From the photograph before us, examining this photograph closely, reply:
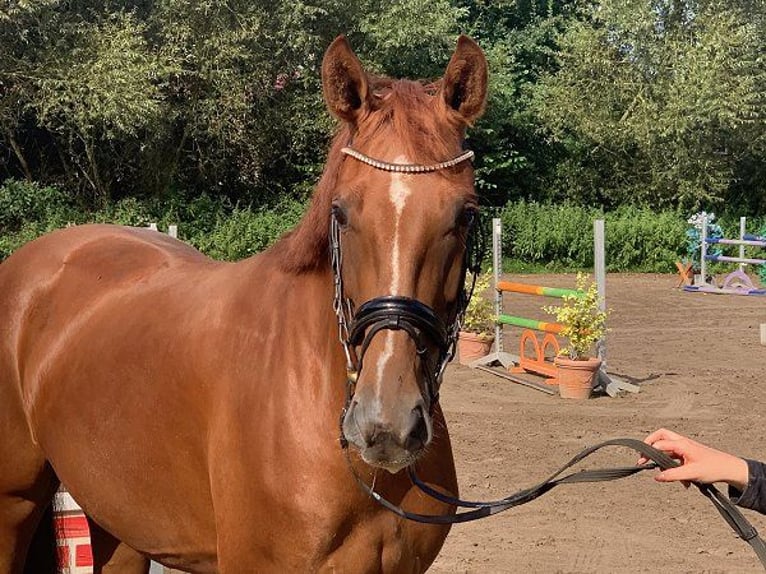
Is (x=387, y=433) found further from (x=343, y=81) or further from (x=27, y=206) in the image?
(x=27, y=206)

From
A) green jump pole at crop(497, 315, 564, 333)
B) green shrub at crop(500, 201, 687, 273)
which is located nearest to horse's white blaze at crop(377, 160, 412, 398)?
green jump pole at crop(497, 315, 564, 333)

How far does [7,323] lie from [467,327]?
25.0 ft

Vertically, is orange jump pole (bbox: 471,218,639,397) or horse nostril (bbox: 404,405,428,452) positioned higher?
horse nostril (bbox: 404,405,428,452)

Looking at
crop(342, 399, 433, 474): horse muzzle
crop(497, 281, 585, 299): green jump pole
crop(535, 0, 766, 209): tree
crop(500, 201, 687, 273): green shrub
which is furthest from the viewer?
crop(535, 0, 766, 209): tree

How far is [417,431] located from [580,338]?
6784 millimetres

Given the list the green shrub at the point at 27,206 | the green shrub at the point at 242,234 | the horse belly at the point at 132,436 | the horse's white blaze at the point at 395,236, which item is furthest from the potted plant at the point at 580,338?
the green shrub at the point at 27,206

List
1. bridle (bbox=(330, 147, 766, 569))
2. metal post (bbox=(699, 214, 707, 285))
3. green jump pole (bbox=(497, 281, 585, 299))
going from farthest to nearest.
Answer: metal post (bbox=(699, 214, 707, 285)) → green jump pole (bbox=(497, 281, 585, 299)) → bridle (bbox=(330, 147, 766, 569))

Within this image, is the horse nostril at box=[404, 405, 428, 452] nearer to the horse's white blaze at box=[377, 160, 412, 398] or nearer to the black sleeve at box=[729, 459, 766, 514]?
the horse's white blaze at box=[377, 160, 412, 398]

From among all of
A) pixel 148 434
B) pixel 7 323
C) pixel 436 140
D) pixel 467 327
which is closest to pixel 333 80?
pixel 436 140

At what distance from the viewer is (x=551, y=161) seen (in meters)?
27.3

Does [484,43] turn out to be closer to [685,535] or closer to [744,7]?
[744,7]

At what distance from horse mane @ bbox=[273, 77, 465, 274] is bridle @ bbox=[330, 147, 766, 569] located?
0.05 metres

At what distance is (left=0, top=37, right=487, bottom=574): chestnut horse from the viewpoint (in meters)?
1.70

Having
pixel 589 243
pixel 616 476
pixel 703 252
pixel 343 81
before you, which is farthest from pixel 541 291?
pixel 589 243
